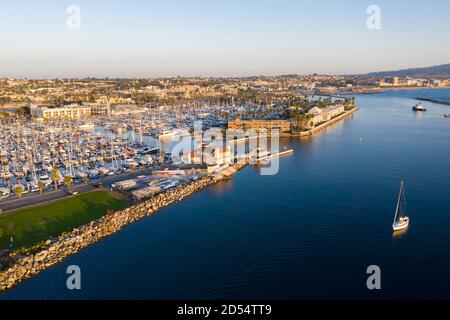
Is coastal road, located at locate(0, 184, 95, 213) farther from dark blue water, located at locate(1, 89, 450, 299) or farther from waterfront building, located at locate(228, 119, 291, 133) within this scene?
waterfront building, located at locate(228, 119, 291, 133)

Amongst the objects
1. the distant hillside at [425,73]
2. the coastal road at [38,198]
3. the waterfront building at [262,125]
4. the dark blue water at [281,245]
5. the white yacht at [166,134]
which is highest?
the distant hillside at [425,73]

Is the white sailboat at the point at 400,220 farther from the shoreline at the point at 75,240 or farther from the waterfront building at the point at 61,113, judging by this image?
the waterfront building at the point at 61,113

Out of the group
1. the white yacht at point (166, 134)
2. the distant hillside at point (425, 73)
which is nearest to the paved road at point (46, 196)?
the white yacht at point (166, 134)

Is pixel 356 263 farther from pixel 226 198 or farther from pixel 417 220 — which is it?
pixel 226 198

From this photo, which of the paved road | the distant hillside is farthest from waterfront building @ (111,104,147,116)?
the distant hillside
